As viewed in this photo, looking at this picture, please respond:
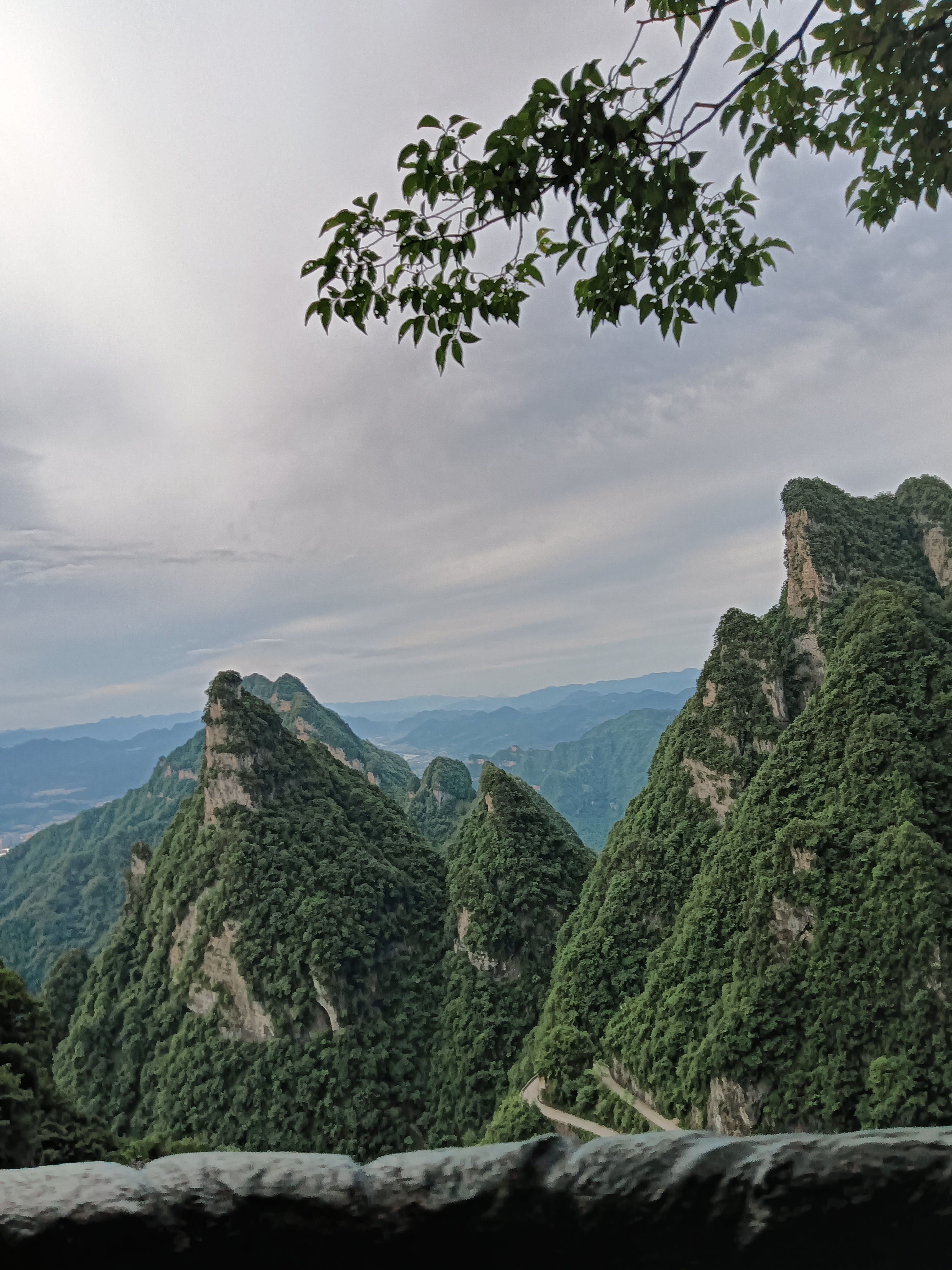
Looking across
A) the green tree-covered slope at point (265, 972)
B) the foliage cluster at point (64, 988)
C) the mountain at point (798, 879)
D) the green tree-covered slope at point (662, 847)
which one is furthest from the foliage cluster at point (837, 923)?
the foliage cluster at point (64, 988)

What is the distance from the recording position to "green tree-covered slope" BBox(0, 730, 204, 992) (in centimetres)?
7394

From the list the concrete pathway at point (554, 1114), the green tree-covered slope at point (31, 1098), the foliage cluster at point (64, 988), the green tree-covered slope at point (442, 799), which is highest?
the green tree-covered slope at point (31, 1098)

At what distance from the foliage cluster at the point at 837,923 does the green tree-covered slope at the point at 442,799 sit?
37.4 metres

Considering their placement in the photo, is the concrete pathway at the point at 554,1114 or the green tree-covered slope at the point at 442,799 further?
the green tree-covered slope at the point at 442,799

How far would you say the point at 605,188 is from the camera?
2.45 metres

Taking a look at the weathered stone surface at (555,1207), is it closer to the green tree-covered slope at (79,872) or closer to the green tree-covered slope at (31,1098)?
the green tree-covered slope at (31,1098)

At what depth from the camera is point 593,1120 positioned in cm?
2617

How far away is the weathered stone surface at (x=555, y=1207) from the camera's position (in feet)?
3.84

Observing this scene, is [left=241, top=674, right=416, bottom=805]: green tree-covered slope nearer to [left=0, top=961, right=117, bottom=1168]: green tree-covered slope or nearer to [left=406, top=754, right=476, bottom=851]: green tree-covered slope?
[left=406, top=754, right=476, bottom=851]: green tree-covered slope

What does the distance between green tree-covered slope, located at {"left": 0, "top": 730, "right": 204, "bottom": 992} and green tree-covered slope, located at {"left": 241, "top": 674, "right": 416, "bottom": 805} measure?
11605mm

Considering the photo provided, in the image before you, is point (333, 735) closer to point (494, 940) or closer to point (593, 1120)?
point (494, 940)

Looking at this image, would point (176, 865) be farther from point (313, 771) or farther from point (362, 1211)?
point (362, 1211)

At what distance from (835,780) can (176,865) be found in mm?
35435

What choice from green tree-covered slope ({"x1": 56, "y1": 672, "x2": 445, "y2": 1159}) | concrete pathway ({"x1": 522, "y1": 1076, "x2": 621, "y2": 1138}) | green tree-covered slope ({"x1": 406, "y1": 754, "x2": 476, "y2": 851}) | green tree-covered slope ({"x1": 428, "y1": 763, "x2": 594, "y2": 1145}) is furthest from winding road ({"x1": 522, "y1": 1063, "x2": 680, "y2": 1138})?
green tree-covered slope ({"x1": 406, "y1": 754, "x2": 476, "y2": 851})
